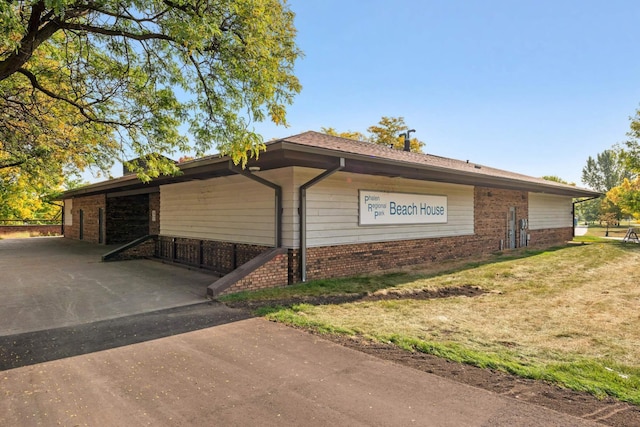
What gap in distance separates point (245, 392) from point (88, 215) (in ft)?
71.8

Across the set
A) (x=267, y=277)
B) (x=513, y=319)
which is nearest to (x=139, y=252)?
(x=267, y=277)

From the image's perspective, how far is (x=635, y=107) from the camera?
2233 cm

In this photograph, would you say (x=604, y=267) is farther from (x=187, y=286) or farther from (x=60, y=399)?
(x=60, y=399)

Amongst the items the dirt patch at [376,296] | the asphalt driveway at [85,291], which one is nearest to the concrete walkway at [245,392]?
the dirt patch at [376,296]

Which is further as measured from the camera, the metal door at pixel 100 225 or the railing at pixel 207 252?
the metal door at pixel 100 225

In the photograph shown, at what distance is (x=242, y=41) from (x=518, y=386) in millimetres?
5947

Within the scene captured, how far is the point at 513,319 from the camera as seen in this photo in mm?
5688

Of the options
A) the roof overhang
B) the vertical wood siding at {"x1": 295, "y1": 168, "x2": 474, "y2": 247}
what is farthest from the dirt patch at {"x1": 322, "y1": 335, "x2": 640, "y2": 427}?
the vertical wood siding at {"x1": 295, "y1": 168, "x2": 474, "y2": 247}

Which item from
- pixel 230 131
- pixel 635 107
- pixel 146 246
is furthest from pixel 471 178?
pixel 635 107

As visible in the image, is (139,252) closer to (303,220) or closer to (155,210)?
(155,210)

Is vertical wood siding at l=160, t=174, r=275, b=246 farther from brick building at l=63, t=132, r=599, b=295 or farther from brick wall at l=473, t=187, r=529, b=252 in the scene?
brick wall at l=473, t=187, r=529, b=252

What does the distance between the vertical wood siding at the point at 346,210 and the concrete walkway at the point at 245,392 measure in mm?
4403

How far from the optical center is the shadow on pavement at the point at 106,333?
4271mm

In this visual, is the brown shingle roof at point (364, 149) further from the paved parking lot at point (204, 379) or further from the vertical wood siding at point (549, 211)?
the paved parking lot at point (204, 379)
